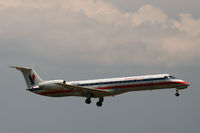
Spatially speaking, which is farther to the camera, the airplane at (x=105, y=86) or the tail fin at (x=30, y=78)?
the tail fin at (x=30, y=78)

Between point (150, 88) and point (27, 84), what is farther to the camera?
point (27, 84)

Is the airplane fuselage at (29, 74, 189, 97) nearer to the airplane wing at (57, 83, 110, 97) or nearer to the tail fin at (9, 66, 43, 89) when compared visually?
the airplane wing at (57, 83, 110, 97)

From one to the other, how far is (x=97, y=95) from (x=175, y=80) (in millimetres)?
10359

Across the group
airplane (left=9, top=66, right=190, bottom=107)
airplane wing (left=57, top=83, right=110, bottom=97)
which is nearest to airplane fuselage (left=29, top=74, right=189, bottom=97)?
airplane (left=9, top=66, right=190, bottom=107)

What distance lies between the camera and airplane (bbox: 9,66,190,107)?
54.8 metres

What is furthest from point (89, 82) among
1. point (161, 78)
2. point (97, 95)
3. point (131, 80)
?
point (161, 78)

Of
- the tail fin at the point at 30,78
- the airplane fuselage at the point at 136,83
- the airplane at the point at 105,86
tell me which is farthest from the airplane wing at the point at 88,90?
the tail fin at the point at 30,78

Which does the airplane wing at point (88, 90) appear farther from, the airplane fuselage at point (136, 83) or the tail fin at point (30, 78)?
the tail fin at point (30, 78)

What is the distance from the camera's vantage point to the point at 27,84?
205 ft

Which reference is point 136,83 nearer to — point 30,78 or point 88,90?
point 88,90

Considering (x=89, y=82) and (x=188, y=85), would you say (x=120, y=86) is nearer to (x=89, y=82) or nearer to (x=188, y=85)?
(x=89, y=82)

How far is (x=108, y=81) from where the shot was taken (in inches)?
2228

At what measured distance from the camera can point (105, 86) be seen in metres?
56.7

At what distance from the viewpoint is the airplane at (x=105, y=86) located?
5484 centimetres
